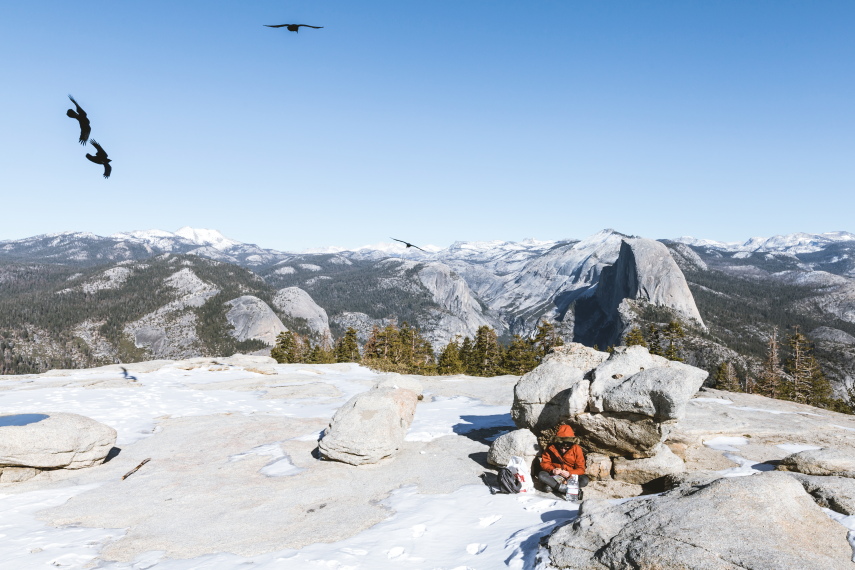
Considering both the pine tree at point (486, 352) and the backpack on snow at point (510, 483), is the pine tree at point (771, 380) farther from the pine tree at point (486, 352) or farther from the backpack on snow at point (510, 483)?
the backpack on snow at point (510, 483)

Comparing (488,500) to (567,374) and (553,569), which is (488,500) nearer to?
(553,569)

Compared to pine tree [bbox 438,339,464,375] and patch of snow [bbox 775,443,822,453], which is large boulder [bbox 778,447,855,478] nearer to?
patch of snow [bbox 775,443,822,453]

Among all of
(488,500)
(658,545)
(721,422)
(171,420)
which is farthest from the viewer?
(171,420)

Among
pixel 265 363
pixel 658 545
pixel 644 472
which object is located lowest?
pixel 265 363

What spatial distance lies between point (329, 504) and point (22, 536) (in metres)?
6.84

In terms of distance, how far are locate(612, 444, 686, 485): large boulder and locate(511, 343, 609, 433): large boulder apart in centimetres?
188

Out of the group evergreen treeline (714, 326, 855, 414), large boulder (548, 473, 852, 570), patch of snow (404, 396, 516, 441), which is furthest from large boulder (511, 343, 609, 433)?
evergreen treeline (714, 326, 855, 414)

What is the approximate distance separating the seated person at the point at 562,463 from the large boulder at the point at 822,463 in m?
5.28

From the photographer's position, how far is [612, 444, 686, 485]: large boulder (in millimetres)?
11430

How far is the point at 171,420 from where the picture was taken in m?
20.1

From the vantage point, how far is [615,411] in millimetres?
12141

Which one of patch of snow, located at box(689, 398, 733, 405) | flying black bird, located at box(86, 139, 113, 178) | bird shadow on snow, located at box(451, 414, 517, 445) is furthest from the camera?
patch of snow, located at box(689, 398, 733, 405)

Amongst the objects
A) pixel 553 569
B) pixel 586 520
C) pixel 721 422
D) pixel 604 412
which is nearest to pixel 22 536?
pixel 553 569

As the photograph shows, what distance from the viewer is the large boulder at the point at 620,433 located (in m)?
11.7
